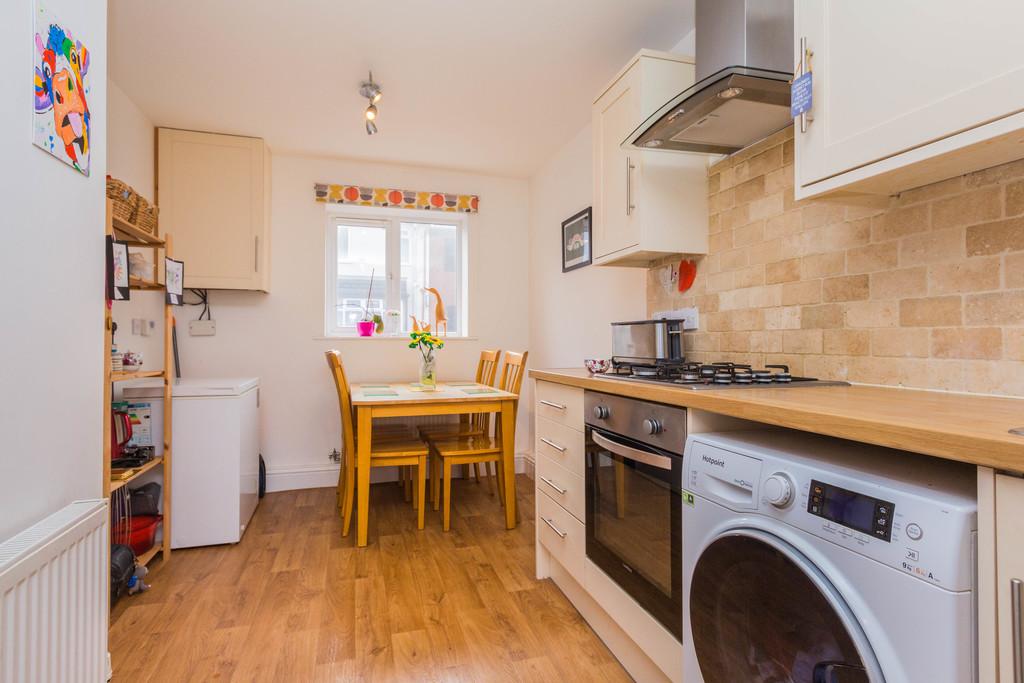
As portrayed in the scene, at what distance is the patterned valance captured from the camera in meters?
3.64

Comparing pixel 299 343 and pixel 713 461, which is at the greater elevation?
pixel 299 343

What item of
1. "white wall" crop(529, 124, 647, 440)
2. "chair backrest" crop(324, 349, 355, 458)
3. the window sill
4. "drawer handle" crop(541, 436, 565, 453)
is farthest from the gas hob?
the window sill

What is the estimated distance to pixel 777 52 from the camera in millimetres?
1533

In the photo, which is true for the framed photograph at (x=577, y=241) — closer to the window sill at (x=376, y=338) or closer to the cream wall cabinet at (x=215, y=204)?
the window sill at (x=376, y=338)

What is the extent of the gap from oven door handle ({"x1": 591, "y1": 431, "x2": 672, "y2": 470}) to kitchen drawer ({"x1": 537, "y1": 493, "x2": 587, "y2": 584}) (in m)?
0.38

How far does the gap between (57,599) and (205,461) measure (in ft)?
5.25

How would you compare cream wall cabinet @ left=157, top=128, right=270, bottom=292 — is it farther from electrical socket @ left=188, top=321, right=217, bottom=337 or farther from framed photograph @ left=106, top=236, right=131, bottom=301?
framed photograph @ left=106, top=236, right=131, bottom=301

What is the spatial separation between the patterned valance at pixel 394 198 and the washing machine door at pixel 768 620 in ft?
10.9

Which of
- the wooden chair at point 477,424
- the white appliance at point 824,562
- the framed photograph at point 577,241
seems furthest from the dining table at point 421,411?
the white appliance at point 824,562

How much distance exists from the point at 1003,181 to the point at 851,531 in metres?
0.91

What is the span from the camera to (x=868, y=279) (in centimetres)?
139

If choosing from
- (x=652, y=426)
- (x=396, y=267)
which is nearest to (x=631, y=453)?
(x=652, y=426)

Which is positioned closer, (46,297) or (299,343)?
(46,297)

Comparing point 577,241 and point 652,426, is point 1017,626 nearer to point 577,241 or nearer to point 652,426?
point 652,426
